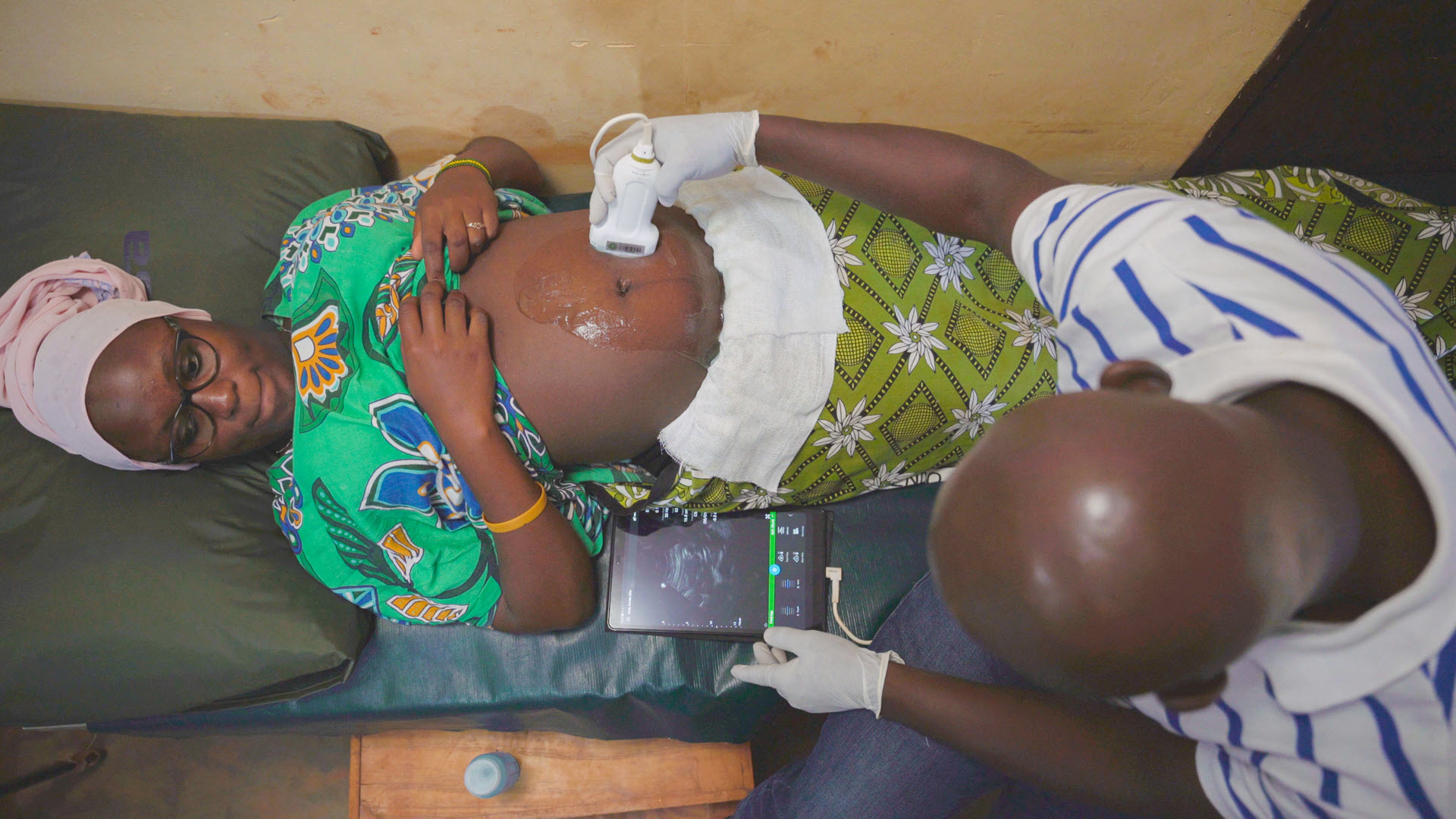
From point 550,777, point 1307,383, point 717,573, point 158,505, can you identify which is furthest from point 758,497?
point 158,505

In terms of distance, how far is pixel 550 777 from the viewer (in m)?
1.51

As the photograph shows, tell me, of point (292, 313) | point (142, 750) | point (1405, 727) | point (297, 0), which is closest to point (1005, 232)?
point (1405, 727)

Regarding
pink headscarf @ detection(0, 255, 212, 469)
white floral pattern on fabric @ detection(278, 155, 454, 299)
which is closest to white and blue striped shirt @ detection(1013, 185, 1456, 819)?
white floral pattern on fabric @ detection(278, 155, 454, 299)

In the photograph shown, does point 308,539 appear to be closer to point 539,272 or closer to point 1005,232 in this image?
point 539,272

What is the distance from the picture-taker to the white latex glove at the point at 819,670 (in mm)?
1189

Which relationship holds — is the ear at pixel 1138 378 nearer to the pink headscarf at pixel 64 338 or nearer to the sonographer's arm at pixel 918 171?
the sonographer's arm at pixel 918 171

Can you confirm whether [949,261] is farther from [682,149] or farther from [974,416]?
[682,149]

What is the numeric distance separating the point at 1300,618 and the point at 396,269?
1.35 meters

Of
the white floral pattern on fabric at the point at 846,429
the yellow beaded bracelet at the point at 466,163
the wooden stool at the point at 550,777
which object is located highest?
the yellow beaded bracelet at the point at 466,163

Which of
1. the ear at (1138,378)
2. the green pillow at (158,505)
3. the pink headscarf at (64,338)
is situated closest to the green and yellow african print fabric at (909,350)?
the ear at (1138,378)

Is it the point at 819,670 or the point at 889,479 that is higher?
the point at 889,479

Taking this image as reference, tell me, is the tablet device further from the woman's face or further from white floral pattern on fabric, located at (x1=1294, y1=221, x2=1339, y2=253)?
white floral pattern on fabric, located at (x1=1294, y1=221, x2=1339, y2=253)

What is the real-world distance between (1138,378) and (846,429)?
593 millimetres

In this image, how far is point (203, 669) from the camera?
1.22 m
